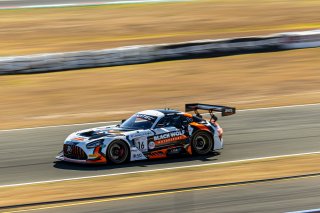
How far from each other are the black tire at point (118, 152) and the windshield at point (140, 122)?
0.77 m

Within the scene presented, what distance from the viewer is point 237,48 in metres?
28.6

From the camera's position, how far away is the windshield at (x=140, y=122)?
1547cm

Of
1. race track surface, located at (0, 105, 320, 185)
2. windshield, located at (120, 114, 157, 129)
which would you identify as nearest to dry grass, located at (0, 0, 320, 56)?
race track surface, located at (0, 105, 320, 185)

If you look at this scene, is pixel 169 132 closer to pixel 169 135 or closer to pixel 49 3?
pixel 169 135

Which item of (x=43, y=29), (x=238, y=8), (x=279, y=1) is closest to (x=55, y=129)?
(x=43, y=29)

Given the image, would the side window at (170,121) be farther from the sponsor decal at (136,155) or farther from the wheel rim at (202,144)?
the sponsor decal at (136,155)

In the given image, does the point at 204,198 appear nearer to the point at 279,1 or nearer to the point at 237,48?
the point at 237,48

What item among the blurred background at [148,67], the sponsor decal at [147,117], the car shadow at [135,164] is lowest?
the car shadow at [135,164]

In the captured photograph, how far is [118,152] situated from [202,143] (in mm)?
2119

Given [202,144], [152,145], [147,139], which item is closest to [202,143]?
[202,144]

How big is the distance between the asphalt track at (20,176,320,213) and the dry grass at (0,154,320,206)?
2.45ft

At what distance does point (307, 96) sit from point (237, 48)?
18.5 ft

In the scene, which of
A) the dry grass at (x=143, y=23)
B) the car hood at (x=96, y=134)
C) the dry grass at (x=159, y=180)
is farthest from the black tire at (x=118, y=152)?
the dry grass at (x=143, y=23)

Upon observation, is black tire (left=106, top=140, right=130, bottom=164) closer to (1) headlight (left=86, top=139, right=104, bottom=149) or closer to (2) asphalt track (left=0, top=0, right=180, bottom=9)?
(1) headlight (left=86, top=139, right=104, bottom=149)
